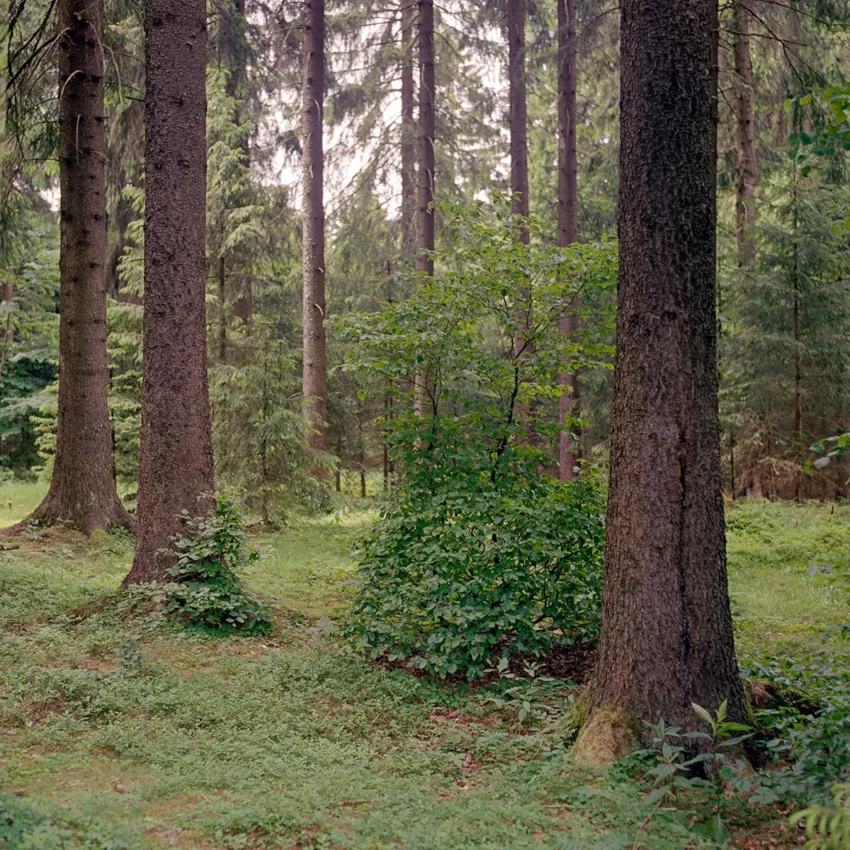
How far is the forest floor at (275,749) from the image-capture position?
3.34 m

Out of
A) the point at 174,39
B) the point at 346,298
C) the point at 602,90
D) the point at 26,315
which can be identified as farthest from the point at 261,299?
the point at 174,39

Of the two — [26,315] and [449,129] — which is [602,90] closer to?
[449,129]

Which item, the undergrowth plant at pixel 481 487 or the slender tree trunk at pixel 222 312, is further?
the slender tree trunk at pixel 222 312

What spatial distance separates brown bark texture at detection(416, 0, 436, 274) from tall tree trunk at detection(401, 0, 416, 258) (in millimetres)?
1571

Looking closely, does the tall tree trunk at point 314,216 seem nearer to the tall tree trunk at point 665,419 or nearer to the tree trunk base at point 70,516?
the tree trunk base at point 70,516

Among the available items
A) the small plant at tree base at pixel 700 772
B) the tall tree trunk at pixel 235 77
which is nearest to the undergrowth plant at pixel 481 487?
the small plant at tree base at pixel 700 772

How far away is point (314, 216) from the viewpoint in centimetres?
1463

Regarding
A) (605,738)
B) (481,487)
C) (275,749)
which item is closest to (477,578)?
(481,487)

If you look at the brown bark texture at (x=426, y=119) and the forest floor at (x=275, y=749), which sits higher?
the brown bark texture at (x=426, y=119)

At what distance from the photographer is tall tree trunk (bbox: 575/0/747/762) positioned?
420 cm

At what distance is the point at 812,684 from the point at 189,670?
4332 mm

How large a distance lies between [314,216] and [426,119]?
9.44 feet

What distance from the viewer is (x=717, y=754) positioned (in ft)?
12.9

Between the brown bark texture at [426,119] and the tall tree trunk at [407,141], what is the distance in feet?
5.16
